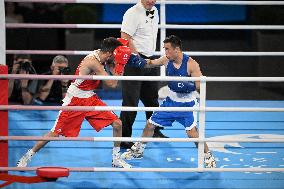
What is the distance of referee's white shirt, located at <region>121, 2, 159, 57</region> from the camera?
5.86 m

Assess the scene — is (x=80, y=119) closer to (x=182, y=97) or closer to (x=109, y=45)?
(x=109, y=45)

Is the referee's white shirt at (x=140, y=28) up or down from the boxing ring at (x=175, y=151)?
up

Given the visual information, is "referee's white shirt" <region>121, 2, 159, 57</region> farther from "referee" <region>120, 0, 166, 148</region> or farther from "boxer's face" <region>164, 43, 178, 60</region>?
"boxer's face" <region>164, 43, 178, 60</region>

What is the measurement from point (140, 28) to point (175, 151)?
1.16m

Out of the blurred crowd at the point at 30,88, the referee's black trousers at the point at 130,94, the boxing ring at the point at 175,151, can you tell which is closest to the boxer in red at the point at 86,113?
the boxing ring at the point at 175,151

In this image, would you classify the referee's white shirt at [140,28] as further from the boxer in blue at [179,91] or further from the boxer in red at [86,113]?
the boxer in red at [86,113]

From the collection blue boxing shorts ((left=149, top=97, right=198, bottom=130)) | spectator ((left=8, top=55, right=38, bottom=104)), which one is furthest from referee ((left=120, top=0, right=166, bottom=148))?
spectator ((left=8, top=55, right=38, bottom=104))

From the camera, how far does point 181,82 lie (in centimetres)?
545

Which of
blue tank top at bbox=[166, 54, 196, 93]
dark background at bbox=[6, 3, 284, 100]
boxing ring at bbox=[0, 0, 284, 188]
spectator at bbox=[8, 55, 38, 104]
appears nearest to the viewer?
boxing ring at bbox=[0, 0, 284, 188]

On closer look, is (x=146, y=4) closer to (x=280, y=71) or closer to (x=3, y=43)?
(x=3, y=43)

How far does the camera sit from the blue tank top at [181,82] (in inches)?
214

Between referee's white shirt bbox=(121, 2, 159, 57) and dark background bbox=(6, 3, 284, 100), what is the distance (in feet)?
7.90

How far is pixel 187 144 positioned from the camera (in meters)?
6.12

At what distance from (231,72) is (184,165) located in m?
4.68
